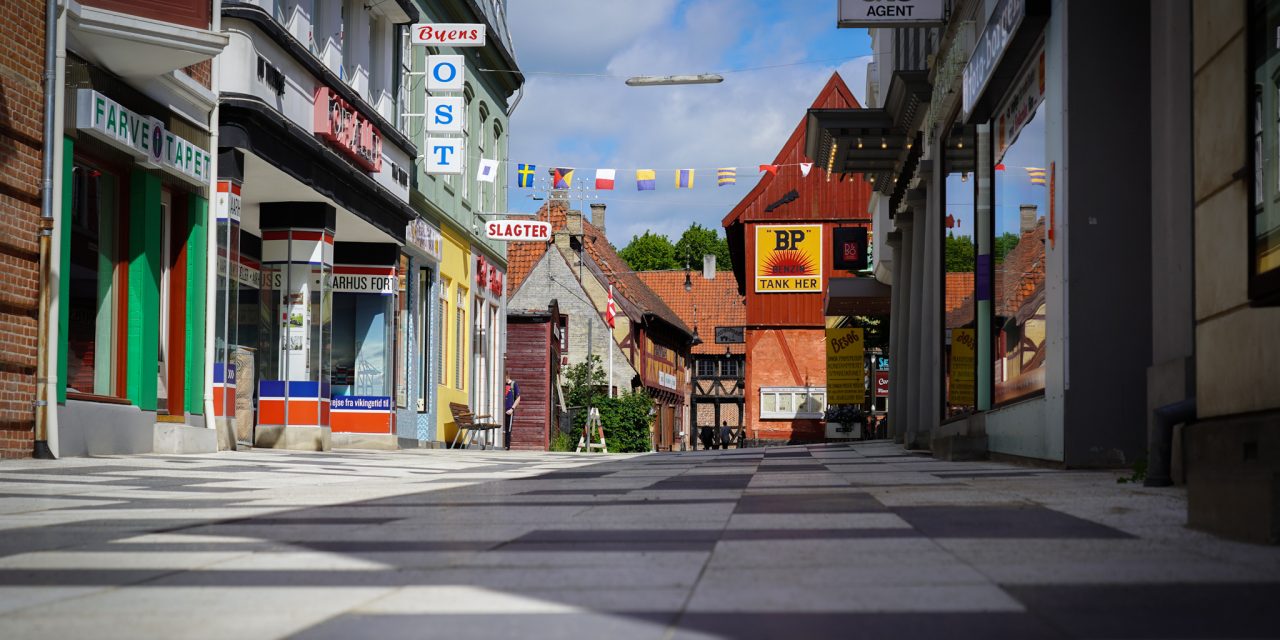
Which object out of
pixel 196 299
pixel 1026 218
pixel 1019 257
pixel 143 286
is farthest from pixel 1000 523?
pixel 196 299

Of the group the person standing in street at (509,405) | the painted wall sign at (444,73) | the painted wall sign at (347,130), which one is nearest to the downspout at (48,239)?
the painted wall sign at (347,130)

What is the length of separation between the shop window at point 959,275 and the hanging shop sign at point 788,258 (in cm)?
3695

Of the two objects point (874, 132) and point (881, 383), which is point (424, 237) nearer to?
point (874, 132)

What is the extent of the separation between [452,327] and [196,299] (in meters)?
13.8

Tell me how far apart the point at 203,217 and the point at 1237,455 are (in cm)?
1300

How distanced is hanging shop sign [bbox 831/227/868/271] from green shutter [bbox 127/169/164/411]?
2569 cm

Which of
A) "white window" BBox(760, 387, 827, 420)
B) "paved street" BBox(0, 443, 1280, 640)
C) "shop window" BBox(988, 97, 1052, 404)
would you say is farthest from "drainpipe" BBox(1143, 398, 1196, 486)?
"white window" BBox(760, 387, 827, 420)

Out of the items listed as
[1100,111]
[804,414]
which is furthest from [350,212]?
[804,414]

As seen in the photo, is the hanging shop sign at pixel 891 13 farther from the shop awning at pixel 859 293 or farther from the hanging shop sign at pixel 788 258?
the hanging shop sign at pixel 788 258

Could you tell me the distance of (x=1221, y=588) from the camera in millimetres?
4105

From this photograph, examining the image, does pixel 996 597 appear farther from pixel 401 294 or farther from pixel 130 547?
pixel 401 294

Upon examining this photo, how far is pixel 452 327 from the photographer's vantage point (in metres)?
30.8

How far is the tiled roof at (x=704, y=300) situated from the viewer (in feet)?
262

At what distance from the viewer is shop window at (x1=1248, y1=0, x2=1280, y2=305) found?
6.39 m
